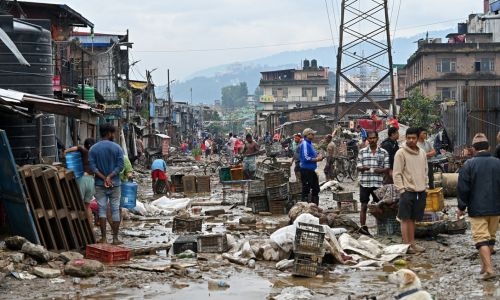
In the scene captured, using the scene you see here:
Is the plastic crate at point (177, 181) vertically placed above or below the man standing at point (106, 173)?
below

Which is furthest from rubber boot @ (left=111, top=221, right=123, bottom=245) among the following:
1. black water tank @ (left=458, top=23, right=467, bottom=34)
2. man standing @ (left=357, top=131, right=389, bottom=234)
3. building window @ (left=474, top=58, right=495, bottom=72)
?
black water tank @ (left=458, top=23, right=467, bottom=34)

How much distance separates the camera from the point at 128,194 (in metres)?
16.2

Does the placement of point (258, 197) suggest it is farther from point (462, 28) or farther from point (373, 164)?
point (462, 28)

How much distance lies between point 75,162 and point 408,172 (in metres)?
5.39

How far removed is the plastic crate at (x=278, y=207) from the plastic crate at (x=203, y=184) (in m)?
7.98

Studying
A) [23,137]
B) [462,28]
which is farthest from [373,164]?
[462,28]

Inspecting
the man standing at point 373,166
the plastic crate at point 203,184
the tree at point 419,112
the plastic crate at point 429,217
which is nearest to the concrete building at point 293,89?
the tree at point 419,112

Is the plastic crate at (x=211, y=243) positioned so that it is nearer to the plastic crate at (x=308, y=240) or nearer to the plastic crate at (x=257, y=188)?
the plastic crate at (x=308, y=240)

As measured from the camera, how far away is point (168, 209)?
1800 centimetres

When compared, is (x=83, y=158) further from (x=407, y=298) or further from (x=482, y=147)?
(x=407, y=298)

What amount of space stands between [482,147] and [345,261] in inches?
93.3

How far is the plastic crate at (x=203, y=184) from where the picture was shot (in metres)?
24.5

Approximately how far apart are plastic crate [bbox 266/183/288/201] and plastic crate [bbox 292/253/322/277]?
7.21m

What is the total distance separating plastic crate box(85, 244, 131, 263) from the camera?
33.4 ft
